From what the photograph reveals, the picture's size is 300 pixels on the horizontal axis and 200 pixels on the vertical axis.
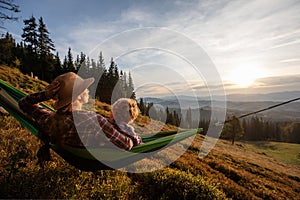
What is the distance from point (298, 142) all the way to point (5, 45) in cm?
11270

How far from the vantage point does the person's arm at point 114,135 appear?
2.53 metres

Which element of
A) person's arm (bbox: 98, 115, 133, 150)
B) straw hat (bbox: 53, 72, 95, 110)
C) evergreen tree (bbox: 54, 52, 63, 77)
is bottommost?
person's arm (bbox: 98, 115, 133, 150)

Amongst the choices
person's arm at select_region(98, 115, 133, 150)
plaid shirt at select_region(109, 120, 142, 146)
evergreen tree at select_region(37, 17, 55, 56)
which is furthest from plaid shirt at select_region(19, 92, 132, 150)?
evergreen tree at select_region(37, 17, 55, 56)

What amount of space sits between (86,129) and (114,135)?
37cm

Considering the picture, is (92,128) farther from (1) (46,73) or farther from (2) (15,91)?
(1) (46,73)

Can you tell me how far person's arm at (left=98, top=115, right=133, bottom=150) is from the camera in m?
2.53

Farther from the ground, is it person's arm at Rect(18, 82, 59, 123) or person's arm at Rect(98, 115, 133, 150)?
person's arm at Rect(18, 82, 59, 123)

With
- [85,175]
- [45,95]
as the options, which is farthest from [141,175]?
[45,95]

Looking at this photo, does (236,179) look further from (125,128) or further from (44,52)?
(44,52)

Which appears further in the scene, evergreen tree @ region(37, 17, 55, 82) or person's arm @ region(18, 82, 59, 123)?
evergreen tree @ region(37, 17, 55, 82)

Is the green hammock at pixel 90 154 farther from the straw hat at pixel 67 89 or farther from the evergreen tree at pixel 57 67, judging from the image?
the evergreen tree at pixel 57 67

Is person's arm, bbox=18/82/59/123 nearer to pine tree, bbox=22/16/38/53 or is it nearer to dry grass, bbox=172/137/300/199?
dry grass, bbox=172/137/300/199

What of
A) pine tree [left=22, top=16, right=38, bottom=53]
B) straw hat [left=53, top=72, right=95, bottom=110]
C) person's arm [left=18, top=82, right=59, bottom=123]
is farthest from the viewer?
pine tree [left=22, top=16, right=38, bottom=53]

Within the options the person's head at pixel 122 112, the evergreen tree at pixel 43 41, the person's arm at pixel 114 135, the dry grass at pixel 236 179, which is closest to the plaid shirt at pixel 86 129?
the person's arm at pixel 114 135
